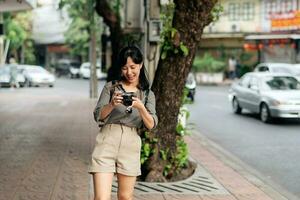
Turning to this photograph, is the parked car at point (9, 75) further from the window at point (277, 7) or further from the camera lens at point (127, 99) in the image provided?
the camera lens at point (127, 99)

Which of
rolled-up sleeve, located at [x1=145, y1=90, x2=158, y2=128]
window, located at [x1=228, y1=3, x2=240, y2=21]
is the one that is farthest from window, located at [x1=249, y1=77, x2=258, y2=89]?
window, located at [x1=228, y1=3, x2=240, y2=21]

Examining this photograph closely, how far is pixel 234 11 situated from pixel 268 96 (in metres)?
29.4

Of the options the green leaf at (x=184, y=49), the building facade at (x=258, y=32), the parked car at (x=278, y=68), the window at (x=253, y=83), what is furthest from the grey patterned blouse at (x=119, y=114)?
the building facade at (x=258, y=32)

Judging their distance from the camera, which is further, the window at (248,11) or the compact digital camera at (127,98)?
the window at (248,11)

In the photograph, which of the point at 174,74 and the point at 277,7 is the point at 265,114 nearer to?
the point at 174,74

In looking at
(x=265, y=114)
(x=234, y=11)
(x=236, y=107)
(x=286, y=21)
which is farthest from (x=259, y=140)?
(x=234, y=11)

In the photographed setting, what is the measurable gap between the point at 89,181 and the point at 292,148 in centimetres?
554

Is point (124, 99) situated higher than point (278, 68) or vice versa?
point (124, 99)

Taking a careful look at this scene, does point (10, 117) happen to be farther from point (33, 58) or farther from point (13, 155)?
point (33, 58)

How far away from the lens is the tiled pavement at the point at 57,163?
277 inches

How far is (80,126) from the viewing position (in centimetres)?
1416

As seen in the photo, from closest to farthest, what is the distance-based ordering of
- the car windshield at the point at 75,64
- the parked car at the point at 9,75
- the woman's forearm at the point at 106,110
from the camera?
the woman's forearm at the point at 106,110, the parked car at the point at 9,75, the car windshield at the point at 75,64

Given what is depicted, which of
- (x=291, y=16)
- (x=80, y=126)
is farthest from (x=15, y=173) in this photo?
(x=291, y=16)

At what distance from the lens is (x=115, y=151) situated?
179 inches
